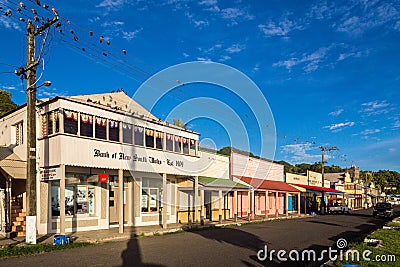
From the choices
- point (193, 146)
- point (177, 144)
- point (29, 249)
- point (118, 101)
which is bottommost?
point (29, 249)

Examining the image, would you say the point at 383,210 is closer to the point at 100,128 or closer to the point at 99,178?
the point at 100,128

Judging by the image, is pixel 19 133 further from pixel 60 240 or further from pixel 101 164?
pixel 60 240

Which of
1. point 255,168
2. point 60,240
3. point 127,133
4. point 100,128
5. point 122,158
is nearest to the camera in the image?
point 60,240

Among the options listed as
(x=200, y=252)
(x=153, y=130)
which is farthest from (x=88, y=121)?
(x=200, y=252)

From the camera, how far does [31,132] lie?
14805 mm

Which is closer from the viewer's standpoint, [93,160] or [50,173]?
[50,173]

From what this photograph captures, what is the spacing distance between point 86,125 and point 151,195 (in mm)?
7630

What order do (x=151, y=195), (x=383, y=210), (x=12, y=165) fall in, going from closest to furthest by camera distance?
(x=12, y=165), (x=151, y=195), (x=383, y=210)

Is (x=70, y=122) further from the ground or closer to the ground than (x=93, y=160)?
further from the ground

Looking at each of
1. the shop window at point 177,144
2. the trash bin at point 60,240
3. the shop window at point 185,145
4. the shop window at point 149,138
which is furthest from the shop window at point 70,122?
the shop window at point 185,145

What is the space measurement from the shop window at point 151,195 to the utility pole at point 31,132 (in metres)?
9.14

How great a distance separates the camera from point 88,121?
701 inches

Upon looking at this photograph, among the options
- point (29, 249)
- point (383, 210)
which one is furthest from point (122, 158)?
point (383, 210)

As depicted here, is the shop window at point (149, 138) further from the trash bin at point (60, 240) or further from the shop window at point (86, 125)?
the trash bin at point (60, 240)
